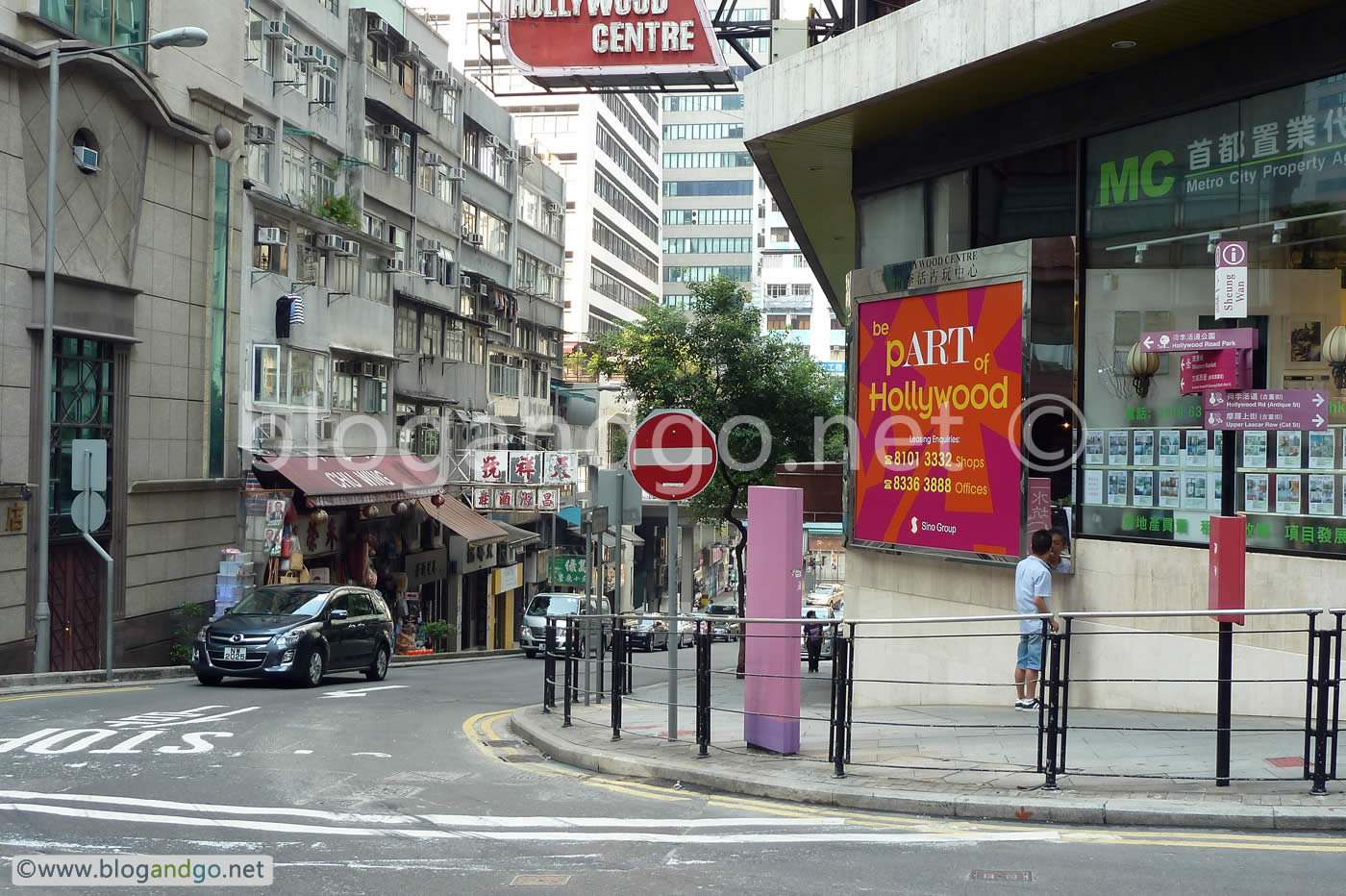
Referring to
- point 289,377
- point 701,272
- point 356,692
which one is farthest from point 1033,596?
point 701,272

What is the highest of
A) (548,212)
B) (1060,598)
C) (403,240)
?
(548,212)

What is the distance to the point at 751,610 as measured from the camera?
32.8 feet

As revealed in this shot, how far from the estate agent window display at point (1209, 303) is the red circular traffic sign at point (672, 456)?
4.20 metres

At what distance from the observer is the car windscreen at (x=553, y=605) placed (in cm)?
3569

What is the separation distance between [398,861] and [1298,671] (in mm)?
7482

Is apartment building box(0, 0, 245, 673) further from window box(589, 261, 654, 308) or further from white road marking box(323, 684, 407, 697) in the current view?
window box(589, 261, 654, 308)

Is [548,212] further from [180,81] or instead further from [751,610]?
[751,610]

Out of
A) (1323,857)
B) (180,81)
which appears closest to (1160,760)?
(1323,857)

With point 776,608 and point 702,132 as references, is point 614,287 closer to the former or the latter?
point 702,132

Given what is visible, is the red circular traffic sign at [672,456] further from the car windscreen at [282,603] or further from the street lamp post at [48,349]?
the street lamp post at [48,349]

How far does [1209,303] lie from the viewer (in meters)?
12.0

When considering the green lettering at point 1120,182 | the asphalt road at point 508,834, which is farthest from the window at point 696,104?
the asphalt road at point 508,834

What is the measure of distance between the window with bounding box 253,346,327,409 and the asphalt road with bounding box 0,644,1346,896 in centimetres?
1831

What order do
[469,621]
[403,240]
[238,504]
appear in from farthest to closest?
[469,621] < [403,240] < [238,504]
